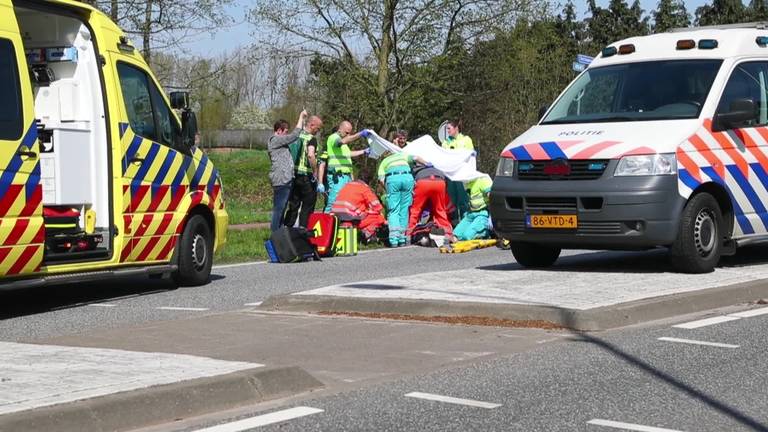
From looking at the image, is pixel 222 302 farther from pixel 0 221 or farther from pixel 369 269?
pixel 369 269

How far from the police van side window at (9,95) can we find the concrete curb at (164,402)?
464 cm

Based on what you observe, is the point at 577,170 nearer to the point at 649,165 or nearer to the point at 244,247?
the point at 649,165

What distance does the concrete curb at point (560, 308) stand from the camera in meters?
9.33

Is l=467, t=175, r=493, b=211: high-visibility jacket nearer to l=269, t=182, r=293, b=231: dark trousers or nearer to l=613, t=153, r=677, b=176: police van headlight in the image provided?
l=269, t=182, r=293, b=231: dark trousers

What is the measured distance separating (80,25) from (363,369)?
598 cm

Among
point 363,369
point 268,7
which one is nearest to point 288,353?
point 363,369

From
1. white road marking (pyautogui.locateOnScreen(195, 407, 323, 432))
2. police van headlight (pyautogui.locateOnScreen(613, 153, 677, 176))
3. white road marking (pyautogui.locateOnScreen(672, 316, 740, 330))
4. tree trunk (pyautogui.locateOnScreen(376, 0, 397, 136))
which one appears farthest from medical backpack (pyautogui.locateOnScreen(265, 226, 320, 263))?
tree trunk (pyautogui.locateOnScreen(376, 0, 397, 136))

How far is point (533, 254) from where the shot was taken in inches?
515

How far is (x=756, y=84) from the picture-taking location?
42.5 feet

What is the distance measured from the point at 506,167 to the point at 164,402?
6.75 metres

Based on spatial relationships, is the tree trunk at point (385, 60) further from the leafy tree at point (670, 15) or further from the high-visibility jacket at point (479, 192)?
the leafy tree at point (670, 15)

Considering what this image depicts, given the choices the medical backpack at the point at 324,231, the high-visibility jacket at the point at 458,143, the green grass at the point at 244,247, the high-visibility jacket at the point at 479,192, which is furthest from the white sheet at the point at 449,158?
the green grass at the point at 244,247

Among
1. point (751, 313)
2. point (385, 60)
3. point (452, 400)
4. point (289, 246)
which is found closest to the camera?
point (452, 400)

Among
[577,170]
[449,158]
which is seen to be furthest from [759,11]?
[577,170]
